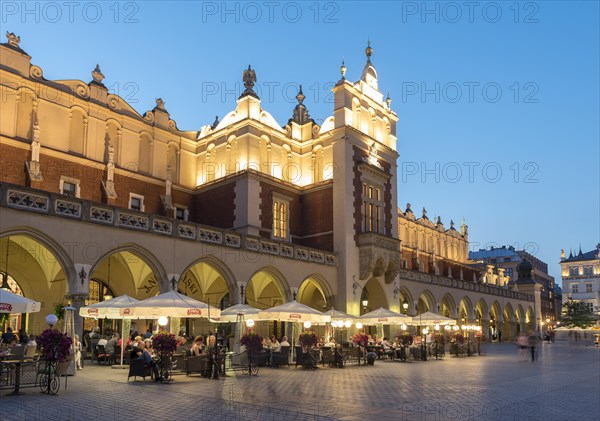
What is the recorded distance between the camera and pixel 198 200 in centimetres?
3531

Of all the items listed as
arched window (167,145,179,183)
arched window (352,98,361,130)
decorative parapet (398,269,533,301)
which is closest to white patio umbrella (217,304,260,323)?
arched window (167,145,179,183)

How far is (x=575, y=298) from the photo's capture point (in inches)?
4104

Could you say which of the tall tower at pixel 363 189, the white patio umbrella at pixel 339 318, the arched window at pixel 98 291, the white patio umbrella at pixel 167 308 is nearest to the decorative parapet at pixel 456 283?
the tall tower at pixel 363 189

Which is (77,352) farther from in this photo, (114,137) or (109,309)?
(114,137)

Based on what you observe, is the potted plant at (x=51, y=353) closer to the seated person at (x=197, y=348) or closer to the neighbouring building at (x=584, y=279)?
the seated person at (x=197, y=348)

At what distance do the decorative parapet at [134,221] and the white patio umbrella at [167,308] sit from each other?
14.9ft

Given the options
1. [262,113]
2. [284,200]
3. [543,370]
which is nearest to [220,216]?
[284,200]

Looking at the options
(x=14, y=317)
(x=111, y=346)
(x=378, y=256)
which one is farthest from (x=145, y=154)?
(x=378, y=256)

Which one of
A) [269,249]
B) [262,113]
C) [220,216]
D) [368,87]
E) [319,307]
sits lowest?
[319,307]

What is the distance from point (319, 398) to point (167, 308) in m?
6.84

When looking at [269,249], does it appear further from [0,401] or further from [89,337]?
[0,401]

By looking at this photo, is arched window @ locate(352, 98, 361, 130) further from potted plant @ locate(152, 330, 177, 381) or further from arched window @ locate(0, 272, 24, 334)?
potted plant @ locate(152, 330, 177, 381)

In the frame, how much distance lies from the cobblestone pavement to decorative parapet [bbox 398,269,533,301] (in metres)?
21.0

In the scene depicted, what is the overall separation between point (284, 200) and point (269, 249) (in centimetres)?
617
